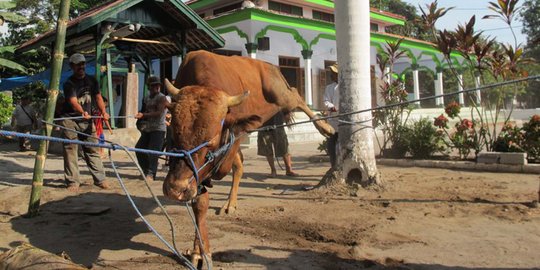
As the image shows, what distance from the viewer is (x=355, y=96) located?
6039mm

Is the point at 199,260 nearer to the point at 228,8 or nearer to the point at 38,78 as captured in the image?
the point at 38,78

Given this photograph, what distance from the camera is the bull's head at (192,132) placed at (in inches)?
107

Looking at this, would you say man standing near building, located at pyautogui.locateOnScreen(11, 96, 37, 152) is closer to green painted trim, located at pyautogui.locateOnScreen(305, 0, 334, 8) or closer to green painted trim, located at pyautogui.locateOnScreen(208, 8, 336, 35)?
green painted trim, located at pyautogui.locateOnScreen(208, 8, 336, 35)

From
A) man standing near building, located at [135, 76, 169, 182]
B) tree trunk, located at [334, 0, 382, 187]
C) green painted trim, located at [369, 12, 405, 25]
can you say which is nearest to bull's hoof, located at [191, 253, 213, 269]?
tree trunk, located at [334, 0, 382, 187]

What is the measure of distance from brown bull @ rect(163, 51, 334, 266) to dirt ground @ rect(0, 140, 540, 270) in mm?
554

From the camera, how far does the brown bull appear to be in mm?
2791

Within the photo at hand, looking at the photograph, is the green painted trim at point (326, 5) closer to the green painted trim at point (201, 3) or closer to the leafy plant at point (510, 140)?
the green painted trim at point (201, 3)

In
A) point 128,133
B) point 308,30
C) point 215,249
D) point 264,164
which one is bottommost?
point 215,249

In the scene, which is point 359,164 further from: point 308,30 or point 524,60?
point 308,30

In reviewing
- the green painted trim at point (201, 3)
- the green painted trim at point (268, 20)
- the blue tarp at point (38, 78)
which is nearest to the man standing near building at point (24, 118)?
the blue tarp at point (38, 78)

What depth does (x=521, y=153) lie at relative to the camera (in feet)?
23.3

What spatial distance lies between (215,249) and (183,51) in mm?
7445

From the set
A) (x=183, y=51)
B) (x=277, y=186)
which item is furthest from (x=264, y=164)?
(x=183, y=51)

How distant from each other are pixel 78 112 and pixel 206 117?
376 cm
